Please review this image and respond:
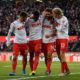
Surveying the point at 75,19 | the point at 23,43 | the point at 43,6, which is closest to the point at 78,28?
the point at 75,19

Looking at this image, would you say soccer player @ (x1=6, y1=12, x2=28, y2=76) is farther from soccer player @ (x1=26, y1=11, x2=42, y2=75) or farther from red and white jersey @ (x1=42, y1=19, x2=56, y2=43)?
red and white jersey @ (x1=42, y1=19, x2=56, y2=43)

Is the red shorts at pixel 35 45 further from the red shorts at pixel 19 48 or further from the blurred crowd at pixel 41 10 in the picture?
the blurred crowd at pixel 41 10

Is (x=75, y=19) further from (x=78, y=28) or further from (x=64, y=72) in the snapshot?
(x=64, y=72)

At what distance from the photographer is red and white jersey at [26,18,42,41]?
55.3 feet

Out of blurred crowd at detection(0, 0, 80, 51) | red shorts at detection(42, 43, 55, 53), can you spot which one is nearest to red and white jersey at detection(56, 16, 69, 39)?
red shorts at detection(42, 43, 55, 53)

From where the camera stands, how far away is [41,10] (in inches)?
1704

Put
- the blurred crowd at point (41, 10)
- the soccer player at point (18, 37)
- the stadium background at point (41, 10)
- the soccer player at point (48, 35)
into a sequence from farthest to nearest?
the blurred crowd at point (41, 10) < the stadium background at point (41, 10) < the soccer player at point (18, 37) < the soccer player at point (48, 35)

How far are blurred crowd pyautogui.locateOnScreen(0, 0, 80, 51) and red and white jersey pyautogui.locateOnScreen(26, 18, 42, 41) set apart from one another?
67.5 feet

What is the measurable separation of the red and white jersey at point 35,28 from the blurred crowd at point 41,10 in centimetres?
2058

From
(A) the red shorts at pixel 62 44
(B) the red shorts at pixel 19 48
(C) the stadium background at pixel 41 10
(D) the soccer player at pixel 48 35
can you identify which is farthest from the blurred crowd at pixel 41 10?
(A) the red shorts at pixel 62 44

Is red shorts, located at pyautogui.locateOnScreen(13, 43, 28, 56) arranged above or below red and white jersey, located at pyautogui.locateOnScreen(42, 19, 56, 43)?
below

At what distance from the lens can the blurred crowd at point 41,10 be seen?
39228mm

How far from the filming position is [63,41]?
16.5m

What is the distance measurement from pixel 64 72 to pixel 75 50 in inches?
661
